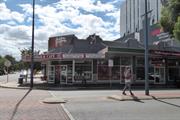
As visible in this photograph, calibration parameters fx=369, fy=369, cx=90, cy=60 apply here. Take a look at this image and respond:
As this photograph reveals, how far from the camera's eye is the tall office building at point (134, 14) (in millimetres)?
84812

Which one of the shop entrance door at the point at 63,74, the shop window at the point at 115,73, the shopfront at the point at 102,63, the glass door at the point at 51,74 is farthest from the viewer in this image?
the glass door at the point at 51,74

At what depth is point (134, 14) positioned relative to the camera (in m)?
99.9

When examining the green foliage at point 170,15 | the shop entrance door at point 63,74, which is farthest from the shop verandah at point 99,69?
the green foliage at point 170,15

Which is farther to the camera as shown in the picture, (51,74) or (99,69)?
(51,74)

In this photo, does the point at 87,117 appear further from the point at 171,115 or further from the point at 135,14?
the point at 135,14

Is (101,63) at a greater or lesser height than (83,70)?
greater

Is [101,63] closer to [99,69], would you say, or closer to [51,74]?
[99,69]

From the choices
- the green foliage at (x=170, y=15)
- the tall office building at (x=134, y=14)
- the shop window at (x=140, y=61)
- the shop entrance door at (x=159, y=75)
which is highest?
the tall office building at (x=134, y=14)

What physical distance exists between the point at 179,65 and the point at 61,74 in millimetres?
15485

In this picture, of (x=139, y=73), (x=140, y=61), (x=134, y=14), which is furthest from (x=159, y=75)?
(x=134, y=14)

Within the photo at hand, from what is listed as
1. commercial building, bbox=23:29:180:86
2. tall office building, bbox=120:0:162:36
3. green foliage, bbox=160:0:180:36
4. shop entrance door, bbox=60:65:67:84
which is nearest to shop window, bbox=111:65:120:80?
commercial building, bbox=23:29:180:86

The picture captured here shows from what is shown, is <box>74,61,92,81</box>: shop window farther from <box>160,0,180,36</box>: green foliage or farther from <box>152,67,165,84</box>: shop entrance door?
<box>160,0,180,36</box>: green foliage

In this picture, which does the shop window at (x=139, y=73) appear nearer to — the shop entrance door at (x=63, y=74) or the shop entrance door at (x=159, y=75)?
the shop entrance door at (x=159, y=75)

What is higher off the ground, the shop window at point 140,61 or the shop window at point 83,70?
the shop window at point 140,61
